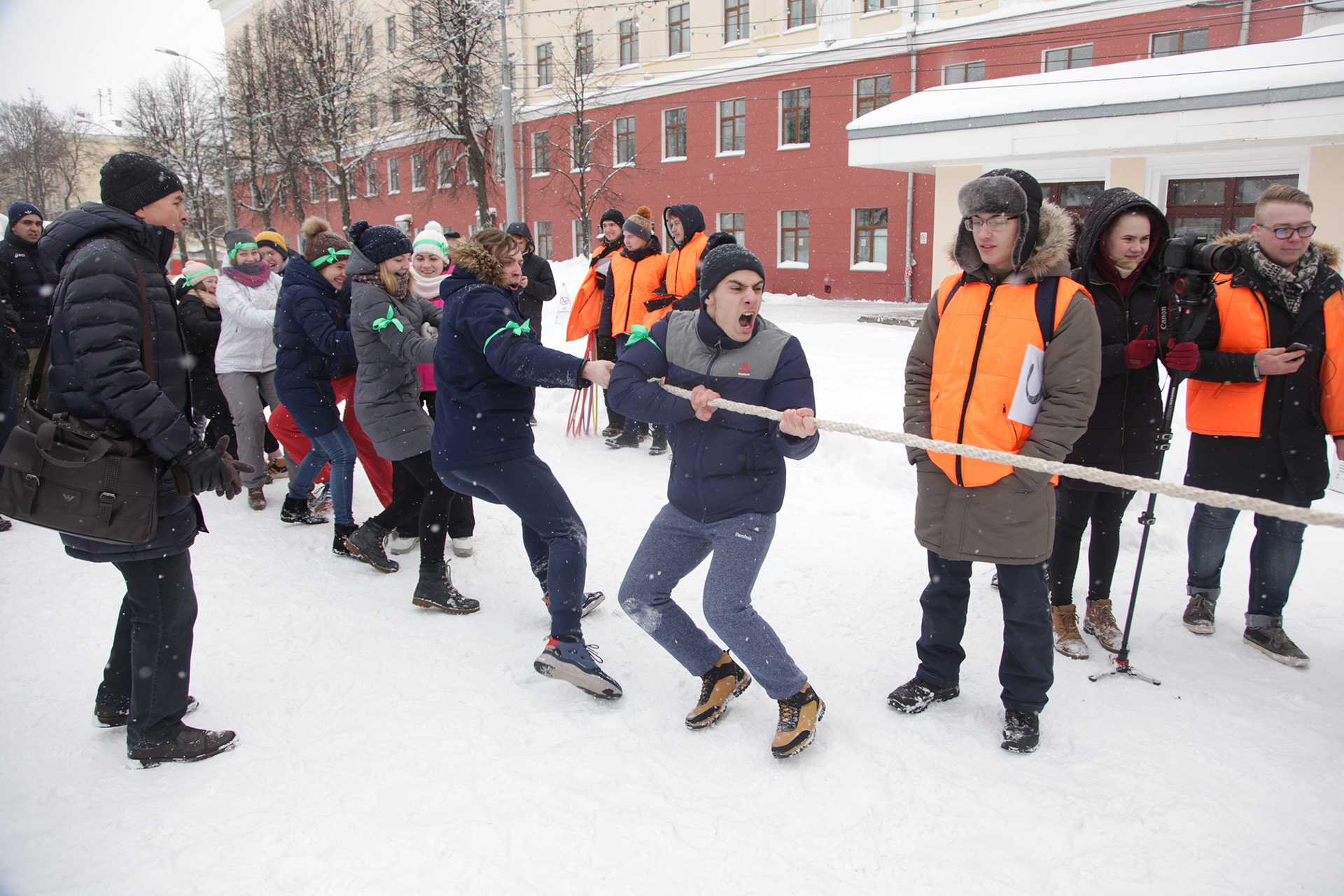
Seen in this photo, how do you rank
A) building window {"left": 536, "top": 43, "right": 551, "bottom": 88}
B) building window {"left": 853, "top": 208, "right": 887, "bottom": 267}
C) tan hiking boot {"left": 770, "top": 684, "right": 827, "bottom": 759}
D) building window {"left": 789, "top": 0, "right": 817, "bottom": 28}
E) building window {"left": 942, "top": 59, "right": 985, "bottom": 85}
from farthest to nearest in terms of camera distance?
building window {"left": 536, "top": 43, "right": 551, "bottom": 88}, building window {"left": 789, "top": 0, "right": 817, "bottom": 28}, building window {"left": 853, "top": 208, "right": 887, "bottom": 267}, building window {"left": 942, "top": 59, "right": 985, "bottom": 85}, tan hiking boot {"left": 770, "top": 684, "right": 827, "bottom": 759}

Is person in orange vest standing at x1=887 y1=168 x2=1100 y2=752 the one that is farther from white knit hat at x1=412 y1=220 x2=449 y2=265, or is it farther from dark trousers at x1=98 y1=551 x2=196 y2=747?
white knit hat at x1=412 y1=220 x2=449 y2=265

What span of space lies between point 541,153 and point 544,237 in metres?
3.29

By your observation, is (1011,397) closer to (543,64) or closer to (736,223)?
(736,223)

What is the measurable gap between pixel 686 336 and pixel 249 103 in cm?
3793

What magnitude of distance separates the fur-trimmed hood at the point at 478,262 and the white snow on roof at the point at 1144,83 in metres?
12.1

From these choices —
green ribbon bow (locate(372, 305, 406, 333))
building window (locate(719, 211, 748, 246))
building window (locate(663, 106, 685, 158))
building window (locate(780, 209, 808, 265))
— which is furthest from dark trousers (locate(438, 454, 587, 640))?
building window (locate(663, 106, 685, 158))

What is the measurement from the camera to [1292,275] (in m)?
3.41

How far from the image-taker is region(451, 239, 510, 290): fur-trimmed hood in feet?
10.9

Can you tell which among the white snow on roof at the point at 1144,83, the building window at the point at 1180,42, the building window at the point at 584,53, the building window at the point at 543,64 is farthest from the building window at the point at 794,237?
the building window at the point at 543,64

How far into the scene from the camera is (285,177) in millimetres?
32812

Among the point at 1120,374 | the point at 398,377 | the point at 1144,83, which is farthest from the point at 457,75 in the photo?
the point at 1120,374

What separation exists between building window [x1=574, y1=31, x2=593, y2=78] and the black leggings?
28845mm

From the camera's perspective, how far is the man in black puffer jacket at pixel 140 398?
2.52 meters

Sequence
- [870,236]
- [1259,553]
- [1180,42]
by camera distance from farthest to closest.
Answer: [870,236] → [1180,42] → [1259,553]
